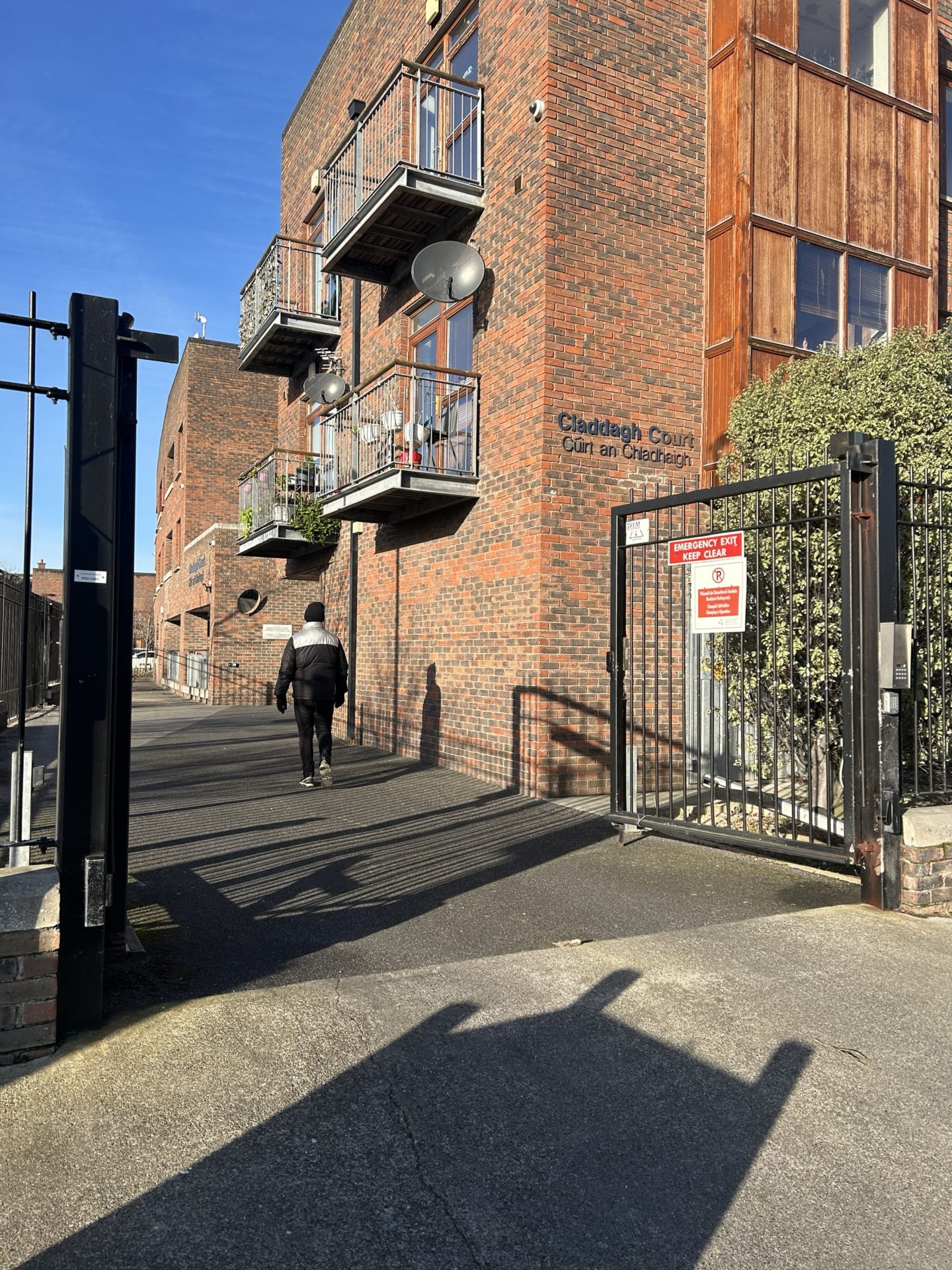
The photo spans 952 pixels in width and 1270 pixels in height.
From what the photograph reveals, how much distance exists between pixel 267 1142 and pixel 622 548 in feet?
16.0

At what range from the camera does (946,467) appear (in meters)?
6.60

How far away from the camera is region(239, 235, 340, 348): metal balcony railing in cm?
1570

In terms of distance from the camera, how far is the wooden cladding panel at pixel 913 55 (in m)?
11.1

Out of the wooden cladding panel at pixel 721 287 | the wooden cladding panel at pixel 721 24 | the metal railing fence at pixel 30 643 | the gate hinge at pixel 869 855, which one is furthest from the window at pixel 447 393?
the gate hinge at pixel 869 855

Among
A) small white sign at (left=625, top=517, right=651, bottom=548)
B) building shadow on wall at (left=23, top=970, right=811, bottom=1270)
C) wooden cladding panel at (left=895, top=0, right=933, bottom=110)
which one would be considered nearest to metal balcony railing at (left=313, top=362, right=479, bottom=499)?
small white sign at (left=625, top=517, right=651, bottom=548)

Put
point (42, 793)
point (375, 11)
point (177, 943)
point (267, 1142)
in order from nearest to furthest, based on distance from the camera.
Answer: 1. point (267, 1142)
2. point (177, 943)
3. point (42, 793)
4. point (375, 11)

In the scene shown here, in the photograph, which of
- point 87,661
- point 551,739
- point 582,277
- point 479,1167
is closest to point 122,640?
point 87,661

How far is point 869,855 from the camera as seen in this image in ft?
16.8

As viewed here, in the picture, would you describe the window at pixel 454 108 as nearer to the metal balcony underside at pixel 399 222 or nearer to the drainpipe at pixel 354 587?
the metal balcony underside at pixel 399 222

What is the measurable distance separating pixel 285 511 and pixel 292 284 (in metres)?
4.17

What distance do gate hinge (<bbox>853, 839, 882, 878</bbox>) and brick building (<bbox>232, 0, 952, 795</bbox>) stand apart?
13.5 feet

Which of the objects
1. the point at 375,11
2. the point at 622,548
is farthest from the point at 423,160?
the point at 622,548

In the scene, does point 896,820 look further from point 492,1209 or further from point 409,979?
point 492,1209

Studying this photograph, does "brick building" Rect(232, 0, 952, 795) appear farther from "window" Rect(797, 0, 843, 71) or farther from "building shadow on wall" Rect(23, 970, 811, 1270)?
"building shadow on wall" Rect(23, 970, 811, 1270)
